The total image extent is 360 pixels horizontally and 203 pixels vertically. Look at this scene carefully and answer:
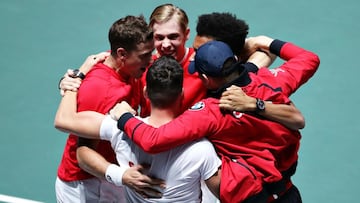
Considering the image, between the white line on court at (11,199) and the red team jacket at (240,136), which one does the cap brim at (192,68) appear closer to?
the red team jacket at (240,136)

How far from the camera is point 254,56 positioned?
16.4ft

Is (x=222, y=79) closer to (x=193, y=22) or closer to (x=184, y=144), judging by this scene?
(x=184, y=144)

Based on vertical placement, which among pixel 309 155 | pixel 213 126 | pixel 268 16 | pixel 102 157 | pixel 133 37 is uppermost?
pixel 133 37

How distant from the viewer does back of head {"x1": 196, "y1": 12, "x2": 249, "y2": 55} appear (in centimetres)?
474

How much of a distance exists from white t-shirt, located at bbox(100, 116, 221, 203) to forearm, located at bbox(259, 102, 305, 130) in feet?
1.38

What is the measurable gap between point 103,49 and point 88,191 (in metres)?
4.18

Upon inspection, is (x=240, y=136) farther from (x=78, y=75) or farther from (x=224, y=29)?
(x=78, y=75)

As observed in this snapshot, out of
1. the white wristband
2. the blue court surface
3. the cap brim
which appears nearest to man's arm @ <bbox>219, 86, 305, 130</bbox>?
the cap brim

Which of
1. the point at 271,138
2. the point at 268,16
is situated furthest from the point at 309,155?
the point at 271,138

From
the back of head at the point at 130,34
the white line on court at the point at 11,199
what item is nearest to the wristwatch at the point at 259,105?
the back of head at the point at 130,34

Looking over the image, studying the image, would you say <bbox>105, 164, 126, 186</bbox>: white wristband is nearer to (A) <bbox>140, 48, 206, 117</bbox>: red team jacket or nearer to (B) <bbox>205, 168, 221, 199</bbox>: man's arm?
(B) <bbox>205, 168, 221, 199</bbox>: man's arm

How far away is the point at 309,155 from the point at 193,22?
2663 millimetres

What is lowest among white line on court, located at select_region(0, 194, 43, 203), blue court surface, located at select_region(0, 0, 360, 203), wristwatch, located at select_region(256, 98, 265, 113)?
white line on court, located at select_region(0, 194, 43, 203)

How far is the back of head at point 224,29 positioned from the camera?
15.5ft
